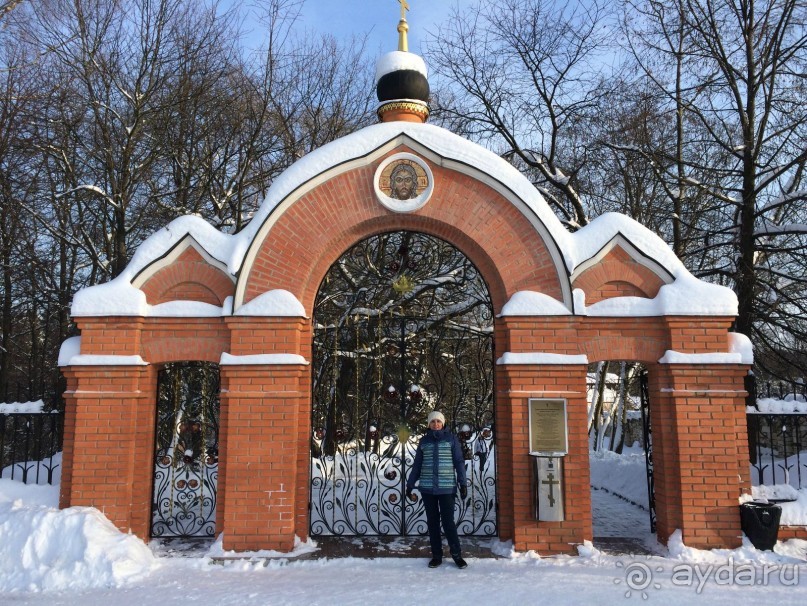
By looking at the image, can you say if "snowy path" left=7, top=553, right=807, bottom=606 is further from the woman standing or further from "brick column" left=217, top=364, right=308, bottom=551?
"brick column" left=217, top=364, right=308, bottom=551

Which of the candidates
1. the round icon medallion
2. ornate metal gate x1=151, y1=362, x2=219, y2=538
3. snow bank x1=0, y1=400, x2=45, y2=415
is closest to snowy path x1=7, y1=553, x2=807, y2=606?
ornate metal gate x1=151, y1=362, x2=219, y2=538

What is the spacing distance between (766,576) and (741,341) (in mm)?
2286

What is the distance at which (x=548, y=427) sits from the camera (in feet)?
20.5

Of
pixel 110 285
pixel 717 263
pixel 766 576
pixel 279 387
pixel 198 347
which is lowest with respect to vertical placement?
pixel 766 576

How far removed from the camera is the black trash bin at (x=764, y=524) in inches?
238

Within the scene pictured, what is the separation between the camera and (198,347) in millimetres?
6617

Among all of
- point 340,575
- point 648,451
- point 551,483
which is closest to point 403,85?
point 551,483

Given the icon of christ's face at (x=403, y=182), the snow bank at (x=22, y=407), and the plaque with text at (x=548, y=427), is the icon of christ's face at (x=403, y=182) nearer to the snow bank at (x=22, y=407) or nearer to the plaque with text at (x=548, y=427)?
the plaque with text at (x=548, y=427)

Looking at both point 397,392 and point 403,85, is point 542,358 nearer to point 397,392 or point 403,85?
point 397,392

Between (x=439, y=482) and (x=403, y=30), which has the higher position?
(x=403, y=30)

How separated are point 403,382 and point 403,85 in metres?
3.59

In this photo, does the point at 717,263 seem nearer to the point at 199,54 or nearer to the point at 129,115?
the point at 199,54

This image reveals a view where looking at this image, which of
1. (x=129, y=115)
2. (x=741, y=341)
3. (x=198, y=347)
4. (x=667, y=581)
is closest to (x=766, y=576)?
(x=667, y=581)

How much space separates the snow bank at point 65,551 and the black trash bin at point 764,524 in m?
5.91
